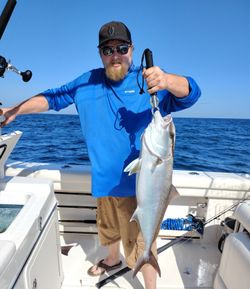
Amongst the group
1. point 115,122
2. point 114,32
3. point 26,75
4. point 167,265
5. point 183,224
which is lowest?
point 167,265

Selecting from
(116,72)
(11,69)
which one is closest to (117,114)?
(116,72)

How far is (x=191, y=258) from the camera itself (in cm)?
292

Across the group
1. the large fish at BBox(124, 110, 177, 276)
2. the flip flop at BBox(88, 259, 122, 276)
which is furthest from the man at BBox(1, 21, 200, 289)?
the flip flop at BBox(88, 259, 122, 276)

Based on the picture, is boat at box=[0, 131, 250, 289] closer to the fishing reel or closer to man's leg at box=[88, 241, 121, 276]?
man's leg at box=[88, 241, 121, 276]

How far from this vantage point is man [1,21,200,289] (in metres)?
2.02

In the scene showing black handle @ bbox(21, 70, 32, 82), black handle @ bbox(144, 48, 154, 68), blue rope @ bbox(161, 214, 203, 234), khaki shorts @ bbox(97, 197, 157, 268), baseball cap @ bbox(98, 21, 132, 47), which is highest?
baseball cap @ bbox(98, 21, 132, 47)

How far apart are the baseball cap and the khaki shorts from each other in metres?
1.20

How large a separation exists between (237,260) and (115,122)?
4.08ft

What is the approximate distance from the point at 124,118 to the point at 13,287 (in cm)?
129

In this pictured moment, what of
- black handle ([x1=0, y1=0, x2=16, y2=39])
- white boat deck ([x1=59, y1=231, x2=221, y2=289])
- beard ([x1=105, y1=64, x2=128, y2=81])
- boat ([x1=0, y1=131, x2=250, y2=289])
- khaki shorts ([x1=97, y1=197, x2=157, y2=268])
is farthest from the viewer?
white boat deck ([x1=59, y1=231, x2=221, y2=289])

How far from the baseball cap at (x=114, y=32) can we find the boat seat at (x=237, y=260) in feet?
4.87

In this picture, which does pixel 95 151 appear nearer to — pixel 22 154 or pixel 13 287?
pixel 13 287

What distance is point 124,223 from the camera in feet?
7.38

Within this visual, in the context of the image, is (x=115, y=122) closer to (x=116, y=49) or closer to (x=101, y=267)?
(x=116, y=49)
